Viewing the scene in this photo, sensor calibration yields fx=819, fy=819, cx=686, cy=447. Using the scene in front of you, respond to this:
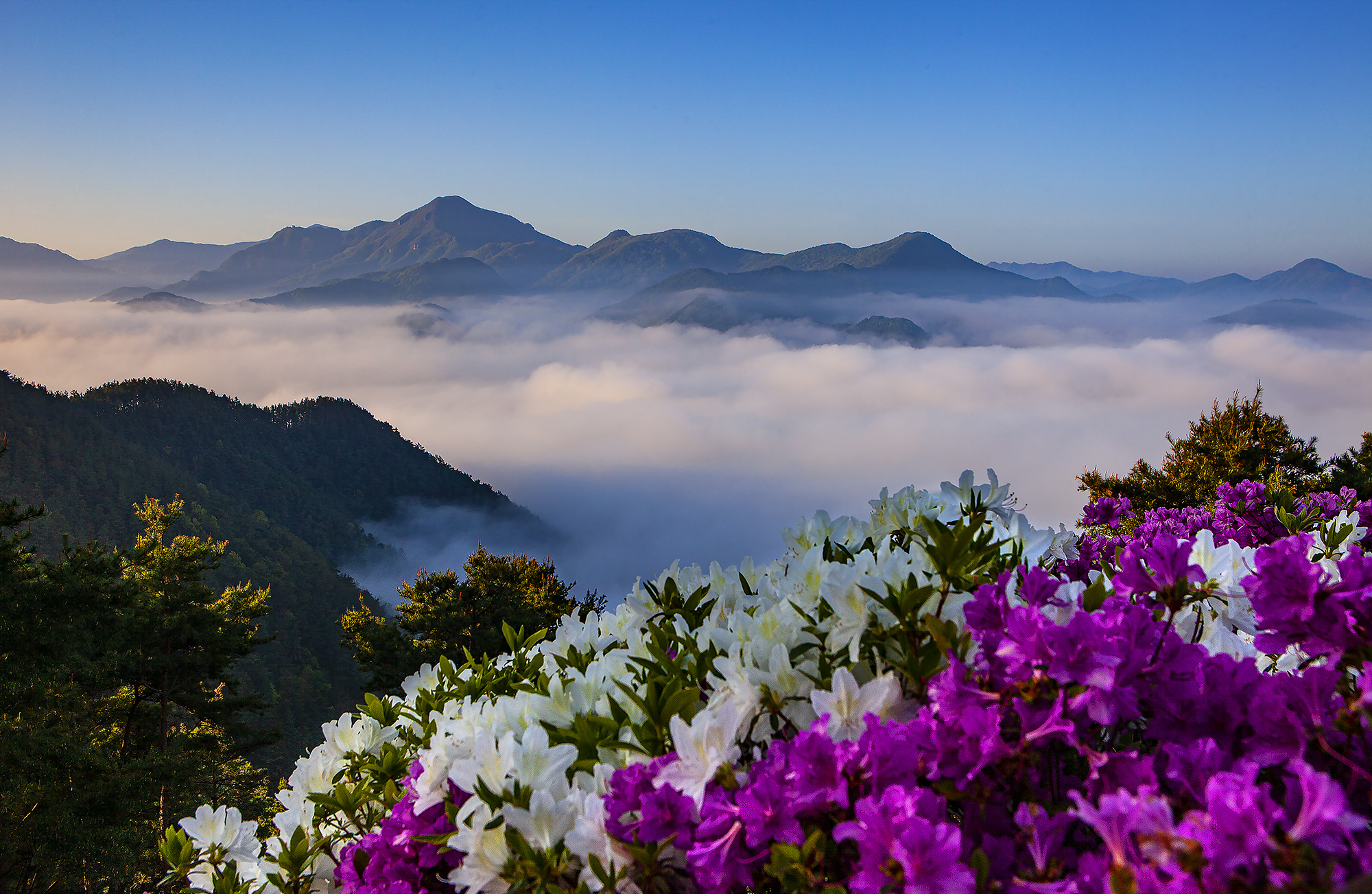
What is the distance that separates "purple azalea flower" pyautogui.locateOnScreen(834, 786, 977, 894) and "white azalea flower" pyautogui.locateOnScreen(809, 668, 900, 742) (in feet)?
0.54

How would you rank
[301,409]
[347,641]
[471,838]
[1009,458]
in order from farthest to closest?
[1009,458], [301,409], [347,641], [471,838]

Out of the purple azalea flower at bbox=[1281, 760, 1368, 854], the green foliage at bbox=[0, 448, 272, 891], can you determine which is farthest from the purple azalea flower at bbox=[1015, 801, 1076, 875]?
the green foliage at bbox=[0, 448, 272, 891]

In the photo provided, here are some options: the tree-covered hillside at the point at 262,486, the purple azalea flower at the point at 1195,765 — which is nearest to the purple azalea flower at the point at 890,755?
the purple azalea flower at the point at 1195,765

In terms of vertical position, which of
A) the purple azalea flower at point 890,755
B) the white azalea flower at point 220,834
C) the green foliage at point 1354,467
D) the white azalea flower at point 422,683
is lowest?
the green foliage at point 1354,467

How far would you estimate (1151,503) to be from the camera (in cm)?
1688

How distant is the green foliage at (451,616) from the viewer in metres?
23.9

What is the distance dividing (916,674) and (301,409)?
121m

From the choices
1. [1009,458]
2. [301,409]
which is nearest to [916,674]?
[301,409]

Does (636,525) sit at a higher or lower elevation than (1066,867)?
lower

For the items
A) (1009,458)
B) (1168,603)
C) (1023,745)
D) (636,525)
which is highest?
(1168,603)

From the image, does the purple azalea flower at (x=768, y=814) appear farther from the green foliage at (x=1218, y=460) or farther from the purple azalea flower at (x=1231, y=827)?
the green foliage at (x=1218, y=460)

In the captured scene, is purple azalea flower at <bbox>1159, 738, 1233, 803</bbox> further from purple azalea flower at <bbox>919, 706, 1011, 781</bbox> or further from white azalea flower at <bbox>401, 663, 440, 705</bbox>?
white azalea flower at <bbox>401, 663, 440, 705</bbox>

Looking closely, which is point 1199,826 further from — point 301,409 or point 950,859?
point 301,409

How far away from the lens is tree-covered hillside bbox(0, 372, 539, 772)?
54250 mm
